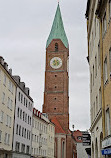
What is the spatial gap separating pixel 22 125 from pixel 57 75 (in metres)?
44.4

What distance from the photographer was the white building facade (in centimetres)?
4153

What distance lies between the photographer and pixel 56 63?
90188 millimetres

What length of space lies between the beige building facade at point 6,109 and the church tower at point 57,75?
44263 mm

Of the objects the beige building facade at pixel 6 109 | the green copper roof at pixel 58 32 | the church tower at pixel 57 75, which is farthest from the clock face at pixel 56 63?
the beige building facade at pixel 6 109

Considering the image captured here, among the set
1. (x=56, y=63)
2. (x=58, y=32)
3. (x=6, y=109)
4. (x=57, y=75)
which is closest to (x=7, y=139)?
(x=6, y=109)

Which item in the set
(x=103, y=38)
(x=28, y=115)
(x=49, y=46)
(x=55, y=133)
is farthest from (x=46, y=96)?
(x=103, y=38)

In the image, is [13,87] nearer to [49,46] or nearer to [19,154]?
[19,154]

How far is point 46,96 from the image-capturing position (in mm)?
85000

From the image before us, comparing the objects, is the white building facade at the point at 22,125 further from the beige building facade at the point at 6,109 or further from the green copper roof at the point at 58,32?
the green copper roof at the point at 58,32

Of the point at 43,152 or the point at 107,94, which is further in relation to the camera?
the point at 43,152

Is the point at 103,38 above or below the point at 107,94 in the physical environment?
above

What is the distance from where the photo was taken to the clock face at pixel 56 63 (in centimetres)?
8950

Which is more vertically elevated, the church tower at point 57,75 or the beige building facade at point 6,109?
the church tower at point 57,75

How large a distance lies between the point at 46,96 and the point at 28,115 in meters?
36.1
